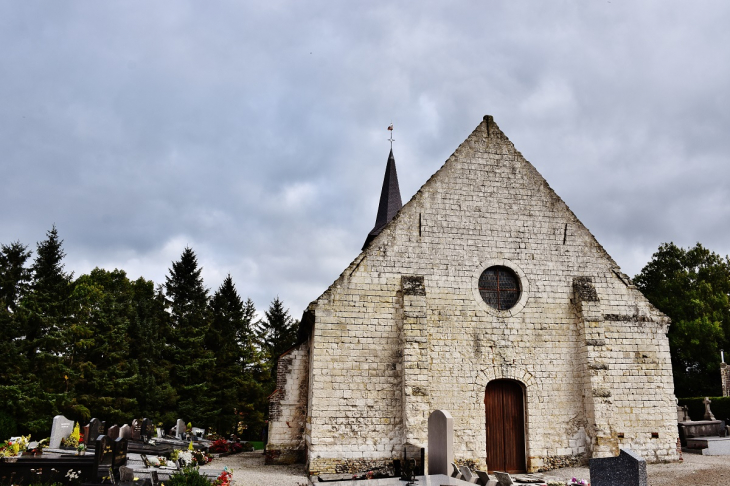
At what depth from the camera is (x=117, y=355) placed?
2123 cm

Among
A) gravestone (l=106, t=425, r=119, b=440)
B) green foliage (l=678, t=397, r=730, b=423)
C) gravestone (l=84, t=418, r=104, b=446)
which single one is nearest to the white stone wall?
gravestone (l=106, t=425, r=119, b=440)

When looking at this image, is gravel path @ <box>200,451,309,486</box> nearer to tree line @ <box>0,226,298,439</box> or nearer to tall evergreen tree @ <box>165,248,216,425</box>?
tree line @ <box>0,226,298,439</box>

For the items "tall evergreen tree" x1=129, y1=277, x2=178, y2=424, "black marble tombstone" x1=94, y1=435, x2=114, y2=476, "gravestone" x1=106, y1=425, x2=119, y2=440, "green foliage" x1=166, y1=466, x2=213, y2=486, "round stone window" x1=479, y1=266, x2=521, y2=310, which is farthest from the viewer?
"tall evergreen tree" x1=129, y1=277, x2=178, y2=424

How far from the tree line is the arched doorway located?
1557 cm

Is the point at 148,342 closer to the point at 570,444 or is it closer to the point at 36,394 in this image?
the point at 36,394

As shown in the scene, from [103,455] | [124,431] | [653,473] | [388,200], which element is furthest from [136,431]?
[388,200]

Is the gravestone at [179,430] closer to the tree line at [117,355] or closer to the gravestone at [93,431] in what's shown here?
the gravestone at [93,431]

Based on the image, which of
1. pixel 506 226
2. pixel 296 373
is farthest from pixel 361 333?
pixel 506 226

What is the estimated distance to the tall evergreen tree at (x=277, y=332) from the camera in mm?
37062

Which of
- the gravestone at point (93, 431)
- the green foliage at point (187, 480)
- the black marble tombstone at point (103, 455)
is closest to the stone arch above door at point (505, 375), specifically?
the green foliage at point (187, 480)

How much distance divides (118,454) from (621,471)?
8163mm

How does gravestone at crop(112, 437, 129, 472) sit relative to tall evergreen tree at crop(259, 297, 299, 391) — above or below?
below

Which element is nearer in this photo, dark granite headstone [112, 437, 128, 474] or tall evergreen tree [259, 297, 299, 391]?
dark granite headstone [112, 437, 128, 474]

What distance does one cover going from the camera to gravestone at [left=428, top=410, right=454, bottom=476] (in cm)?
836
